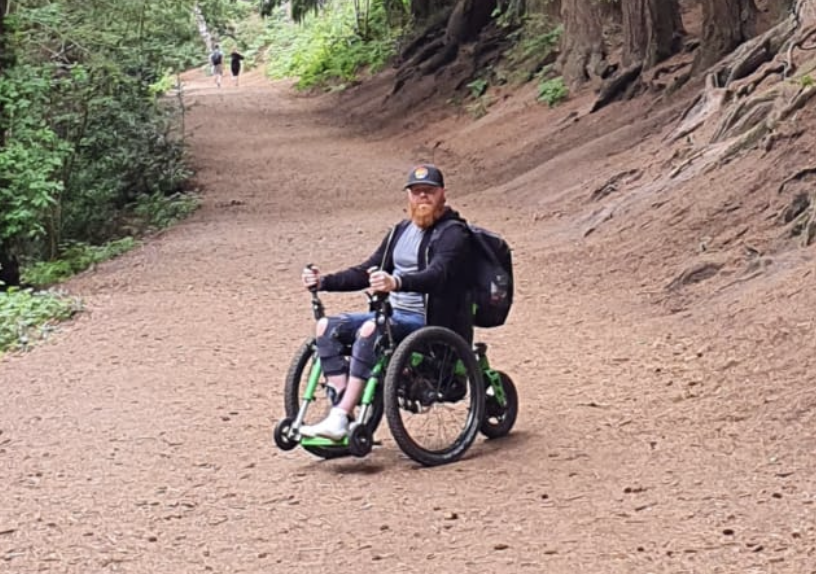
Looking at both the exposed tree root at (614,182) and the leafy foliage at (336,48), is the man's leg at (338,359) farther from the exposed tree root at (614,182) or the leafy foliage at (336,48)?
the leafy foliage at (336,48)

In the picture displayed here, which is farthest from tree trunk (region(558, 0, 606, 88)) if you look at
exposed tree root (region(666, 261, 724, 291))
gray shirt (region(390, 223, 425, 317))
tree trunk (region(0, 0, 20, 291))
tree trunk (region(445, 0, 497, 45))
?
gray shirt (region(390, 223, 425, 317))

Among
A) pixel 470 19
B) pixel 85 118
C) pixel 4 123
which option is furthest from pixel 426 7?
pixel 4 123

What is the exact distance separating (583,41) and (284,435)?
18065 millimetres

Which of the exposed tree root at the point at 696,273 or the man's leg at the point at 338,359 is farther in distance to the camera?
the exposed tree root at the point at 696,273

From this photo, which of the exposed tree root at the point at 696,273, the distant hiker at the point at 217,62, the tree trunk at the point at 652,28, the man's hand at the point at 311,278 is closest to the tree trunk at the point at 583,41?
the tree trunk at the point at 652,28

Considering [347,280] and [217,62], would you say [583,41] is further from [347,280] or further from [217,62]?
[217,62]

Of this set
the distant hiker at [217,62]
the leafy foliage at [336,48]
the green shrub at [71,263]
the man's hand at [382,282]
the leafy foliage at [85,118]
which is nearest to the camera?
the man's hand at [382,282]

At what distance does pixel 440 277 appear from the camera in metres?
6.61

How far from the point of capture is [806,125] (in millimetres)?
11594

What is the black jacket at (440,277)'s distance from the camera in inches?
260

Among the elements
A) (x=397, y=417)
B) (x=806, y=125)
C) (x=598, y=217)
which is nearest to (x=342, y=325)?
(x=397, y=417)

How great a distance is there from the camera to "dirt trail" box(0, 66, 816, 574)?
5406 mm

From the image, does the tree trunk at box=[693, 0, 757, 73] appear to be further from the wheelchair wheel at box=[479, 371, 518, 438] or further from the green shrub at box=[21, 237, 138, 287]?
the wheelchair wheel at box=[479, 371, 518, 438]

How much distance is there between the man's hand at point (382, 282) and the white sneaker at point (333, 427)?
25.0 inches
